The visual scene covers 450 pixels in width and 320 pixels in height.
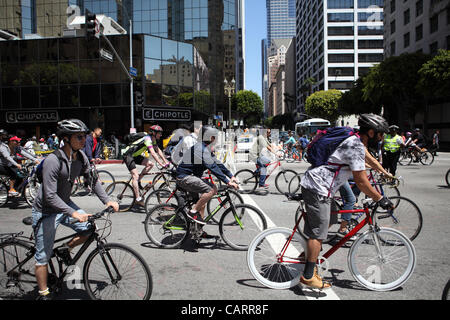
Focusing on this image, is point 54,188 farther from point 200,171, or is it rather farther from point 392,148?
point 392,148

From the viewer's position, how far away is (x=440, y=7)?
36.1m

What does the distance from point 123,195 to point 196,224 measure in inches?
138

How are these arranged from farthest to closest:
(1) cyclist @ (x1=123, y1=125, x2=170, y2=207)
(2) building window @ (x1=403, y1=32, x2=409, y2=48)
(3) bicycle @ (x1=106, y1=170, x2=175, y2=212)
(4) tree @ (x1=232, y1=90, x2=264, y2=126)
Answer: (4) tree @ (x1=232, y1=90, x2=264, y2=126) → (2) building window @ (x1=403, y1=32, x2=409, y2=48) → (3) bicycle @ (x1=106, y1=170, x2=175, y2=212) → (1) cyclist @ (x1=123, y1=125, x2=170, y2=207)

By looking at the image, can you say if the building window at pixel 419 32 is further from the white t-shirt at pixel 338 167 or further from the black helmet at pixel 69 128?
the black helmet at pixel 69 128

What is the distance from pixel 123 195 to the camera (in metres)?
8.05

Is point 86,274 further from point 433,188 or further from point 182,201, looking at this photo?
point 433,188

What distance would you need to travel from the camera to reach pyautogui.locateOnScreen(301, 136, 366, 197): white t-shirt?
3583 mm

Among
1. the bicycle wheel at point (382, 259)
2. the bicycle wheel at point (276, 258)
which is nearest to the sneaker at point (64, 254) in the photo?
the bicycle wheel at point (276, 258)

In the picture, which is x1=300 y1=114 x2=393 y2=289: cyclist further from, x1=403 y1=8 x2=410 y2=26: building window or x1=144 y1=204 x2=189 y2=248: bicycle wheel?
x1=403 y1=8 x2=410 y2=26: building window

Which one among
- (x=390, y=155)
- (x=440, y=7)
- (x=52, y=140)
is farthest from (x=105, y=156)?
(x=440, y=7)

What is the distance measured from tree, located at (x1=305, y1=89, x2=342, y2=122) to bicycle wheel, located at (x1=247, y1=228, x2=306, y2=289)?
70036 millimetres

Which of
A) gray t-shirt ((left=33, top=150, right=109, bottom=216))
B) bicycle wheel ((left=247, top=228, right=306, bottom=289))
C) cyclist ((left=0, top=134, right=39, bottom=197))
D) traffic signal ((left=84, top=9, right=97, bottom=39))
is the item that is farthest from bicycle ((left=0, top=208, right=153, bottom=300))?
traffic signal ((left=84, top=9, right=97, bottom=39))

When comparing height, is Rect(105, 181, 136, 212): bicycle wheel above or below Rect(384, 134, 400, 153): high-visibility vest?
below

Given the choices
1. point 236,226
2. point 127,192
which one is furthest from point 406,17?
point 236,226
